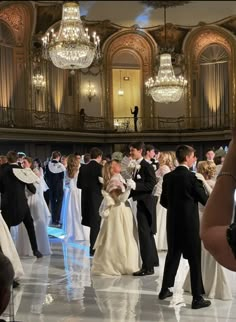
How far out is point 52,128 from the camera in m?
17.9

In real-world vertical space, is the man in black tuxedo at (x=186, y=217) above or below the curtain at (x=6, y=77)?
below

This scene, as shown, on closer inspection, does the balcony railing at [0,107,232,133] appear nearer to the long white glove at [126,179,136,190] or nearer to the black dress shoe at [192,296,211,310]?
the long white glove at [126,179,136,190]

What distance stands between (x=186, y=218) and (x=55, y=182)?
7.21 meters

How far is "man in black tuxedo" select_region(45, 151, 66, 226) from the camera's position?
11297 mm

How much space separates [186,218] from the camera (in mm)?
4570

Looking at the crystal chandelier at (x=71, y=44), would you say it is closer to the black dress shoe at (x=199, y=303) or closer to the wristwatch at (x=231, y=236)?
the black dress shoe at (x=199, y=303)

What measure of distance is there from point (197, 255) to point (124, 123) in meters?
16.4

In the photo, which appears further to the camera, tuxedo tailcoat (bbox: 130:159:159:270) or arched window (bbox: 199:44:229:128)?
arched window (bbox: 199:44:229:128)

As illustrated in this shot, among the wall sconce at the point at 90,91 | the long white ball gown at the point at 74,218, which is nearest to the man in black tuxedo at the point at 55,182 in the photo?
the long white ball gown at the point at 74,218

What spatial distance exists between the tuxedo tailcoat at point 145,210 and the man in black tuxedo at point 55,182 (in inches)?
219

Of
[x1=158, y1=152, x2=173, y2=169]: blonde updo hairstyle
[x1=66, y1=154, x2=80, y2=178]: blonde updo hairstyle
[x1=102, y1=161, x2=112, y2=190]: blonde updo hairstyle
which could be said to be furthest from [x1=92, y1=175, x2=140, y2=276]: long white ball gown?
[x1=66, y1=154, x2=80, y2=178]: blonde updo hairstyle

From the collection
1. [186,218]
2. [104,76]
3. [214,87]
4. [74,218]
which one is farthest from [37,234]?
[214,87]

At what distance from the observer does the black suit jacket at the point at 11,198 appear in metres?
6.57

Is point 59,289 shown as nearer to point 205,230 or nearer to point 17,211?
point 17,211
